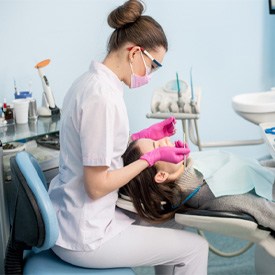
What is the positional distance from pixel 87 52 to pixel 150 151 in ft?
3.63

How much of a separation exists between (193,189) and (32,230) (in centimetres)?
47

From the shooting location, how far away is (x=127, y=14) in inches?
47.6

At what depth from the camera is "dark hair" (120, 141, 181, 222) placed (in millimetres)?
1230

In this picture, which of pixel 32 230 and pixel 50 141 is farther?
pixel 50 141

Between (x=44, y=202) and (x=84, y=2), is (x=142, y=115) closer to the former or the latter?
(x=84, y=2)

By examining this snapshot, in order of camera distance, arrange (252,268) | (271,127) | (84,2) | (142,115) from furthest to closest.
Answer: (142,115), (84,2), (252,268), (271,127)

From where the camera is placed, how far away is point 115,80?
4.01 feet

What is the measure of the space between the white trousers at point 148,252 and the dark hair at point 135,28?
0.51 meters

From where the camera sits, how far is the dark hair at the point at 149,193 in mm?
1230

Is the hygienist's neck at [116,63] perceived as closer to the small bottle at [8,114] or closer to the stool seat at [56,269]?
the stool seat at [56,269]

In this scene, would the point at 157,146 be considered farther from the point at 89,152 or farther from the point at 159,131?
the point at 89,152

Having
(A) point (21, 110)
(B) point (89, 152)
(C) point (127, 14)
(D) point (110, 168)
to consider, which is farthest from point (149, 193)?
(A) point (21, 110)

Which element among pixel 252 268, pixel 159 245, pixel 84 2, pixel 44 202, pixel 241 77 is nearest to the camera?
pixel 44 202

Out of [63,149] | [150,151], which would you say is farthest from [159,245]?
[63,149]
